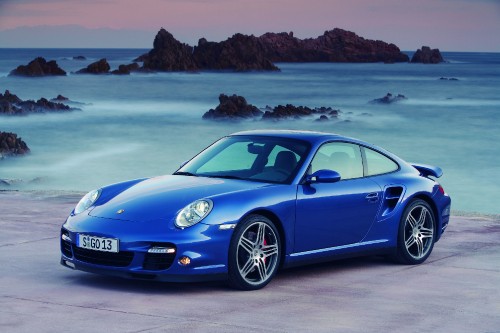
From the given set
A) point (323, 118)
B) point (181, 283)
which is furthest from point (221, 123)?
point (181, 283)

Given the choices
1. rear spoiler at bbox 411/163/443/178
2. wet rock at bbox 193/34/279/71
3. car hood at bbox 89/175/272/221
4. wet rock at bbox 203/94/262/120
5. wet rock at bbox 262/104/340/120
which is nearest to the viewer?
car hood at bbox 89/175/272/221

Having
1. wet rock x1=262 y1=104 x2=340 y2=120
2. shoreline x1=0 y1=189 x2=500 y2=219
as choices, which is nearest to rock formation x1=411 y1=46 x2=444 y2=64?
wet rock x1=262 y1=104 x2=340 y2=120

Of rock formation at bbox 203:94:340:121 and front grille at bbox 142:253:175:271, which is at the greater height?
front grille at bbox 142:253:175:271

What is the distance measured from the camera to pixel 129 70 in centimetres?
9038

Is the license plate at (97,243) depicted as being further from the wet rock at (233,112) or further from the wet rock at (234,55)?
the wet rock at (234,55)

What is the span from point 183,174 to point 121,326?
9.60ft

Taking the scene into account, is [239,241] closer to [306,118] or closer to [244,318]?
[244,318]

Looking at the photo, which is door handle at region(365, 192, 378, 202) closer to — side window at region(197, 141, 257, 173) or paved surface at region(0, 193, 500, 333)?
paved surface at region(0, 193, 500, 333)

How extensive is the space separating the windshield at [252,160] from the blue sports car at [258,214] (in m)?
0.01

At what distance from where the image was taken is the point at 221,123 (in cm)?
5712

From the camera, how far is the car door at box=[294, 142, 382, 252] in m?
9.88

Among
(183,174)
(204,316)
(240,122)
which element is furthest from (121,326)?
(240,122)

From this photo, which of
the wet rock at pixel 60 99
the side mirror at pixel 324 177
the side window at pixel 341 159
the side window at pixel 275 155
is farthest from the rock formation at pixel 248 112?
the side mirror at pixel 324 177

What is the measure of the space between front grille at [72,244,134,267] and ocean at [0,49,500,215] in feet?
37.3
